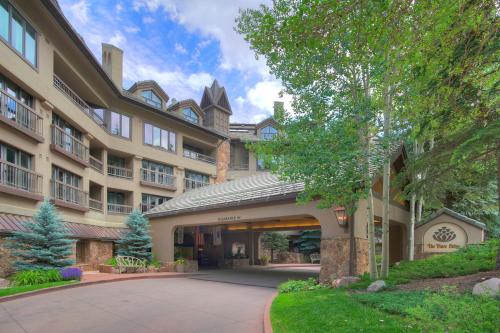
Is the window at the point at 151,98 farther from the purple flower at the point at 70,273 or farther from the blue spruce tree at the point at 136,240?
the purple flower at the point at 70,273

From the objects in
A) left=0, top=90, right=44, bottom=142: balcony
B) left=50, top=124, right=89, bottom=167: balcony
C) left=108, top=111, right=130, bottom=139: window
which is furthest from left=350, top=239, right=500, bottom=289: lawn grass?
left=108, top=111, right=130, bottom=139: window

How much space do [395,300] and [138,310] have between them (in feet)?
21.9

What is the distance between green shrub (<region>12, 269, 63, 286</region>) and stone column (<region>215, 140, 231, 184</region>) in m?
Answer: 23.5

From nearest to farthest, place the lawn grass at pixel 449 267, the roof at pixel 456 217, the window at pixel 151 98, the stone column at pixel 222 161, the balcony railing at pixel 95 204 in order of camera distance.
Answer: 1. the lawn grass at pixel 449 267
2. the roof at pixel 456 217
3. the balcony railing at pixel 95 204
4. the window at pixel 151 98
5. the stone column at pixel 222 161

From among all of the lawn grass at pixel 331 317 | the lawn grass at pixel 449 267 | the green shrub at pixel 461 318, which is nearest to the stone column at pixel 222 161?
the lawn grass at pixel 449 267

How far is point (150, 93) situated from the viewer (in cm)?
3362

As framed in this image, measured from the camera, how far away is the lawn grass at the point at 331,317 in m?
→ 6.64

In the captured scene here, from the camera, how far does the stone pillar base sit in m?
13.8

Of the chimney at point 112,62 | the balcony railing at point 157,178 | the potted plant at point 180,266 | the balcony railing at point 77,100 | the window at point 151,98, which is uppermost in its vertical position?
the chimney at point 112,62

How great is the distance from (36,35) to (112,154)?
41.6 feet

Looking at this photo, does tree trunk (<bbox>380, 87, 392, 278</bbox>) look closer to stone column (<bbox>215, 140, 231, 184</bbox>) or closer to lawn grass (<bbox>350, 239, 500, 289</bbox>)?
lawn grass (<bbox>350, 239, 500, 289</bbox>)

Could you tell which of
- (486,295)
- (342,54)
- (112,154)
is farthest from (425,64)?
(112,154)

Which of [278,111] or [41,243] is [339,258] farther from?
[41,243]

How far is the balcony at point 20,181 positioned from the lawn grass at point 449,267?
1403 centimetres
